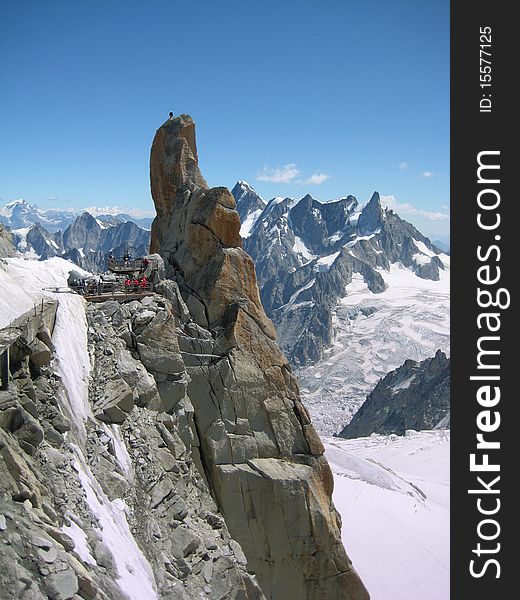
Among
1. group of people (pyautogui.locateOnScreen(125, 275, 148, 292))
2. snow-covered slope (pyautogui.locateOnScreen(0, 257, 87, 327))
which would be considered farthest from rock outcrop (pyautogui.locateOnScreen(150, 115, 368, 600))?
snow-covered slope (pyautogui.locateOnScreen(0, 257, 87, 327))

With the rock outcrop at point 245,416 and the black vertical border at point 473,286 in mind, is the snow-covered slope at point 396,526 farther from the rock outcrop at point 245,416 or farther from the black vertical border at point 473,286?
the black vertical border at point 473,286

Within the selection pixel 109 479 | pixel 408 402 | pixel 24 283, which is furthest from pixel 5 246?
pixel 408 402

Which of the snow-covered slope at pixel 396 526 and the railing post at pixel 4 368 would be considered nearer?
the railing post at pixel 4 368

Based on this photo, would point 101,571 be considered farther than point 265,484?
No

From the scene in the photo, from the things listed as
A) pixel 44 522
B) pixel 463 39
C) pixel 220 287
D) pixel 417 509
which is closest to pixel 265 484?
pixel 220 287

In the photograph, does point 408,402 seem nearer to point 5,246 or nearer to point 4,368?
point 5,246

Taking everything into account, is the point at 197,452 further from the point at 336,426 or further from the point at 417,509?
the point at 336,426

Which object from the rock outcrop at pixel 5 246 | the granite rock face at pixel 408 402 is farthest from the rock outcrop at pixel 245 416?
the granite rock face at pixel 408 402

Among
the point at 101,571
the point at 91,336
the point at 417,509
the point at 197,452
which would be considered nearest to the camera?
the point at 101,571

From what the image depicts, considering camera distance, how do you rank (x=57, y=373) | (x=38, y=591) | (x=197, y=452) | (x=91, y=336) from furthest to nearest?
(x=197, y=452)
(x=91, y=336)
(x=57, y=373)
(x=38, y=591)
